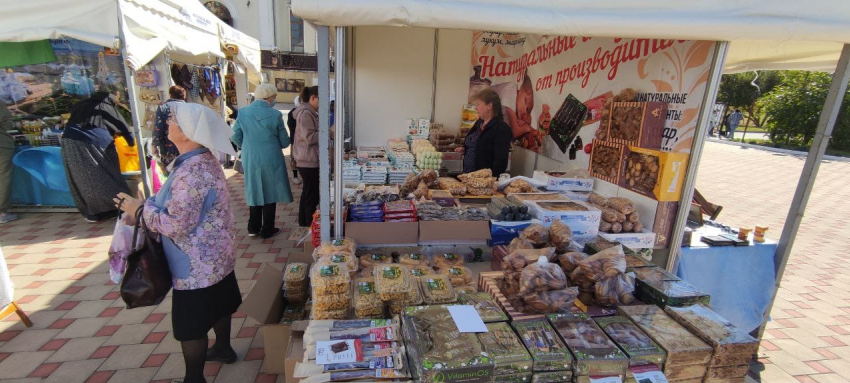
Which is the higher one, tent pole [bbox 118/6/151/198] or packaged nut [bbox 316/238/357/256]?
tent pole [bbox 118/6/151/198]

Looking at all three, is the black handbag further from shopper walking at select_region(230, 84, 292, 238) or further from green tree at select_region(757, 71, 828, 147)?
green tree at select_region(757, 71, 828, 147)

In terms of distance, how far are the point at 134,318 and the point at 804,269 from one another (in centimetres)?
835

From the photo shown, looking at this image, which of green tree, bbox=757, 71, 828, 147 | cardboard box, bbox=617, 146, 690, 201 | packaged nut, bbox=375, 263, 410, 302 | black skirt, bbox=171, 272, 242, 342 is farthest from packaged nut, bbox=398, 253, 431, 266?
green tree, bbox=757, 71, 828, 147

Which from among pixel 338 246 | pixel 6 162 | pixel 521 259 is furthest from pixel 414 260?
pixel 6 162

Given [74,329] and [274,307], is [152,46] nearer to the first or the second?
[74,329]

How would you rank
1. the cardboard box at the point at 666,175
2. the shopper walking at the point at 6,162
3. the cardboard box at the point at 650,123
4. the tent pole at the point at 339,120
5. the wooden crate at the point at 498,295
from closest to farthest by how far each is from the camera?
the wooden crate at the point at 498,295 → the tent pole at the point at 339,120 → the cardboard box at the point at 666,175 → the cardboard box at the point at 650,123 → the shopper walking at the point at 6,162

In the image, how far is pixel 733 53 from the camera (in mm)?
5195

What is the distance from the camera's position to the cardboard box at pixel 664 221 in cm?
324

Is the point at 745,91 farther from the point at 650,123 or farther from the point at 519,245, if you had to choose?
the point at 519,245

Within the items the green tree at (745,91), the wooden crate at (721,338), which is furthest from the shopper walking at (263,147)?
the green tree at (745,91)

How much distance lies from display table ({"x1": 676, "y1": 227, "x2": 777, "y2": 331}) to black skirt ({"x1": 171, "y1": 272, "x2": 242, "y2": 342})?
3.76 metres

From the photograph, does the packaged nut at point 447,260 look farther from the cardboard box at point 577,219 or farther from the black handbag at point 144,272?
the black handbag at point 144,272

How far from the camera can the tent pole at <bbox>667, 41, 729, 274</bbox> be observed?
286 cm

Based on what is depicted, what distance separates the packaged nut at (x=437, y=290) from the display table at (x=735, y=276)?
2359mm
